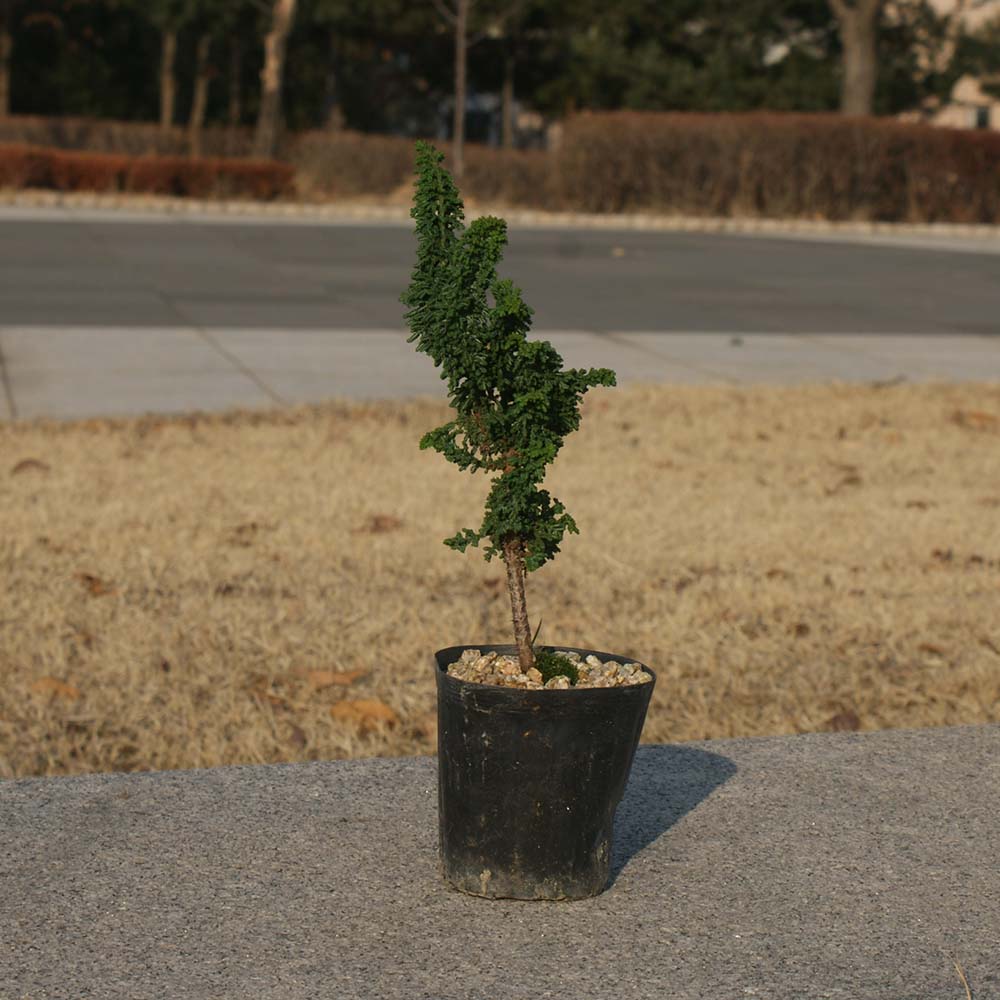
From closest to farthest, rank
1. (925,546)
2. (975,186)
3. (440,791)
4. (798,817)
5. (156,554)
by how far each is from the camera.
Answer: (440,791) < (798,817) < (156,554) < (925,546) < (975,186)

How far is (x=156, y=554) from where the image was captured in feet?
18.7

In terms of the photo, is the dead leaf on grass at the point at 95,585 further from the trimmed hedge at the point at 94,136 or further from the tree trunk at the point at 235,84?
the tree trunk at the point at 235,84

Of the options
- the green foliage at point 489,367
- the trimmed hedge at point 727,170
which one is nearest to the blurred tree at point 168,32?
the trimmed hedge at point 727,170

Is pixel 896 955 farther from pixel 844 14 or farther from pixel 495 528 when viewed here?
pixel 844 14

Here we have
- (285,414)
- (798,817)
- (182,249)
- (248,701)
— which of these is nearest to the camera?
(798,817)

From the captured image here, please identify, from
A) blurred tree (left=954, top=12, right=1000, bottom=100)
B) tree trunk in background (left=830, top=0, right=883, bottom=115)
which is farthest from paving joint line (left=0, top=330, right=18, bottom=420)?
blurred tree (left=954, top=12, right=1000, bottom=100)

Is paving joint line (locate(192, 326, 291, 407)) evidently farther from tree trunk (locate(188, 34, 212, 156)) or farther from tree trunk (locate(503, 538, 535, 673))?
tree trunk (locate(188, 34, 212, 156))

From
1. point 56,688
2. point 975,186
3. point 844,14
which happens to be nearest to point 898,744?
point 56,688

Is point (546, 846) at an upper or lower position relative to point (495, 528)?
lower

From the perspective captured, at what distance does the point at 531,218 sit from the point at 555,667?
26069mm

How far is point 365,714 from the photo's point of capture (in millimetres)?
4359

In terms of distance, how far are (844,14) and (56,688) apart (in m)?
32.9

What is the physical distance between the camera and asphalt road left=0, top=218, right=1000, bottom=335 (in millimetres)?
13250

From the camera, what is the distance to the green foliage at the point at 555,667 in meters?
3.04
